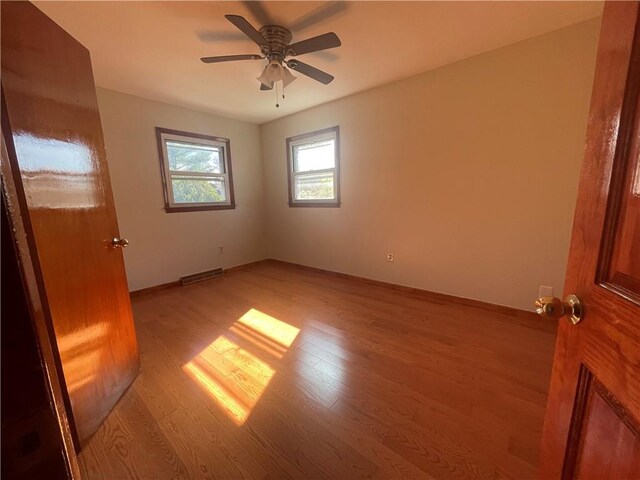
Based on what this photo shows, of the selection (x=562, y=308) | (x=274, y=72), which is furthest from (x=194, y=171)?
(x=562, y=308)

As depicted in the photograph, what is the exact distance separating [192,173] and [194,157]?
8.9 inches

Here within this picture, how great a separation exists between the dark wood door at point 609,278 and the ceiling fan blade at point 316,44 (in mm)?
1463

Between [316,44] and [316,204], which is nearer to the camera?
[316,44]

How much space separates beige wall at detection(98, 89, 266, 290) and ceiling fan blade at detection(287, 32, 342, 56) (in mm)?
2192

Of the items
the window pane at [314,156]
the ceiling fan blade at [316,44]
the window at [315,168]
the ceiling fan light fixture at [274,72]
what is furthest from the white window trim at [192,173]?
the ceiling fan blade at [316,44]

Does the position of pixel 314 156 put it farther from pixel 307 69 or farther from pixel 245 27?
pixel 245 27

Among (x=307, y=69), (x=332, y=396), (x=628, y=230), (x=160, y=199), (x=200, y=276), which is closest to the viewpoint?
(x=628, y=230)

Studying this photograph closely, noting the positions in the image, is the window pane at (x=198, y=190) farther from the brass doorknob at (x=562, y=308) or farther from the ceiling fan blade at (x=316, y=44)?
the brass doorknob at (x=562, y=308)

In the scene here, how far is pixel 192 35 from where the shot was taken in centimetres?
192

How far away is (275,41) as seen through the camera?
1868 millimetres

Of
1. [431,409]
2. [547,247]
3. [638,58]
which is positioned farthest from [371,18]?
[431,409]

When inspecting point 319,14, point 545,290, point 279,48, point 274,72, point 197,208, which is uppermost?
point 319,14

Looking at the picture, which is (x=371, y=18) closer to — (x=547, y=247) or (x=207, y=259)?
(x=547, y=247)

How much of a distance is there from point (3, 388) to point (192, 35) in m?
2.38
